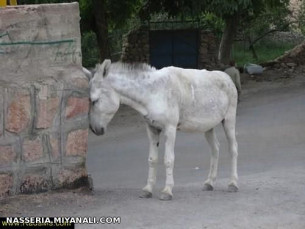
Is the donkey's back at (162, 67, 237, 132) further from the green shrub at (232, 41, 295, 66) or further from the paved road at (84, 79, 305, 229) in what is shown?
the green shrub at (232, 41, 295, 66)

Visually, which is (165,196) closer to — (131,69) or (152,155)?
(152,155)

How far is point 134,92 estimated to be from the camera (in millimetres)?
7527

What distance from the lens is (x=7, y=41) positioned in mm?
7156

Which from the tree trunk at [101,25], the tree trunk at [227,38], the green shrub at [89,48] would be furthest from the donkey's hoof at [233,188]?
the green shrub at [89,48]

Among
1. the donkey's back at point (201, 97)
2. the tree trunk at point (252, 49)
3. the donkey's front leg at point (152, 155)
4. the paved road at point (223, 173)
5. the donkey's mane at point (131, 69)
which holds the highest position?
the donkey's mane at point (131, 69)

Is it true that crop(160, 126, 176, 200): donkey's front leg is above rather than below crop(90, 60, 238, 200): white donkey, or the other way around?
below

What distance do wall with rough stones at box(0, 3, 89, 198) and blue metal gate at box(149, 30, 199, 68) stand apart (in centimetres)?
1467

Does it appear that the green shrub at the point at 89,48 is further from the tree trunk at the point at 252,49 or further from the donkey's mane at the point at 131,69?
the donkey's mane at the point at 131,69

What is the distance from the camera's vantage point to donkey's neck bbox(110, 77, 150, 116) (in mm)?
7504

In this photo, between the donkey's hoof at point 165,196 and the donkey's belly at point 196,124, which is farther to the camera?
the donkey's belly at point 196,124

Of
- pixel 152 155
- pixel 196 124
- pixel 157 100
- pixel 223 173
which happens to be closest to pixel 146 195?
pixel 152 155

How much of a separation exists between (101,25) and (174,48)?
10.1 ft

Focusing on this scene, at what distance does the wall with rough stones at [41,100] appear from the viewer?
7.19m

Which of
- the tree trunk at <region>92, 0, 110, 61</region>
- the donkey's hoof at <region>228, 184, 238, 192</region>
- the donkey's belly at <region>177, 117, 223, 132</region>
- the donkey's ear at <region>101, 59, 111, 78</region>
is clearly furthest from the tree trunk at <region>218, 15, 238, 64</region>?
the donkey's ear at <region>101, 59, 111, 78</region>
